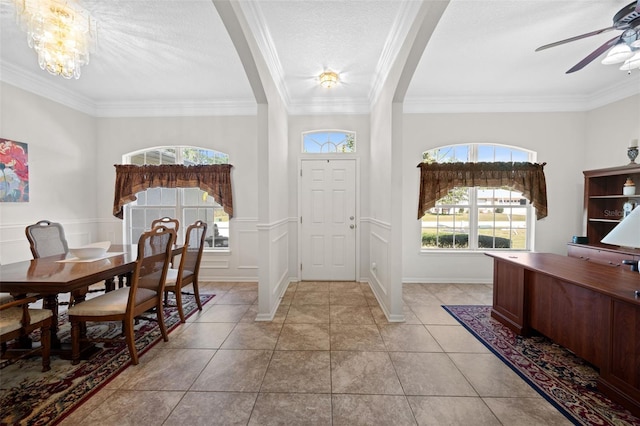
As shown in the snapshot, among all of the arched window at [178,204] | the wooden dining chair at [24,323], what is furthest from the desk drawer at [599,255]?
the wooden dining chair at [24,323]

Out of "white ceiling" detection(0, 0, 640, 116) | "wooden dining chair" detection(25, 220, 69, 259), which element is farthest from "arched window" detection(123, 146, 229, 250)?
"wooden dining chair" detection(25, 220, 69, 259)

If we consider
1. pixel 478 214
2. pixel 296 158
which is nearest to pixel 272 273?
pixel 296 158

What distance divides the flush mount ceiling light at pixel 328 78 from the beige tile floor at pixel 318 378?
292 centimetres

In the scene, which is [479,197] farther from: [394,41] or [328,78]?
[328,78]

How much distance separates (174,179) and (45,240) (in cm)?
182

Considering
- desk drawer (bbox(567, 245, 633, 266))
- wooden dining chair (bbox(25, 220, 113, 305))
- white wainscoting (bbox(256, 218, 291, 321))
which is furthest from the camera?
desk drawer (bbox(567, 245, 633, 266))

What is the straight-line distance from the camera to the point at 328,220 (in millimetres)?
4488

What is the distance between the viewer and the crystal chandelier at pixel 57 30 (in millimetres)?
2186

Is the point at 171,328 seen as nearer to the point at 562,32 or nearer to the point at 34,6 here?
the point at 34,6

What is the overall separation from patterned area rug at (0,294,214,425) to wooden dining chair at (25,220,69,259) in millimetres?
863

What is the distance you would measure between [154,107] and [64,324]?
3.37 metres

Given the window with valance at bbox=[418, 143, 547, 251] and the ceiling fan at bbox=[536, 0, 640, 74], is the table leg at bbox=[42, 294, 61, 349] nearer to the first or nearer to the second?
the window with valance at bbox=[418, 143, 547, 251]

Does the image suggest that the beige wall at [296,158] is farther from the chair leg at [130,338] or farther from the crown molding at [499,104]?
the chair leg at [130,338]

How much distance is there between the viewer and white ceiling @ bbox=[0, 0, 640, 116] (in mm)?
2428
